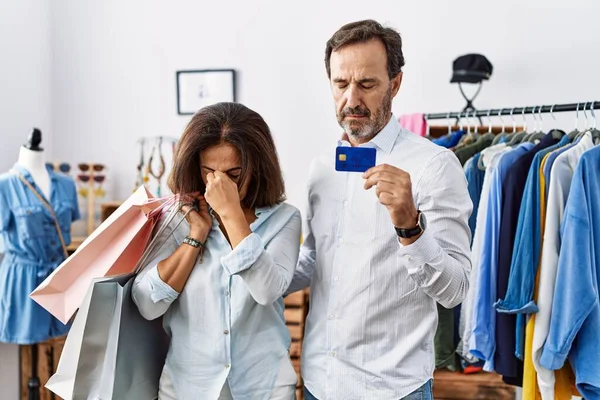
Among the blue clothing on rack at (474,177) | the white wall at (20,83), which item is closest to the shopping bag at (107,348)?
the blue clothing on rack at (474,177)

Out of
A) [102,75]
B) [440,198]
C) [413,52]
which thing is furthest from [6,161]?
[440,198]

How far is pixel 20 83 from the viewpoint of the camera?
4059 millimetres

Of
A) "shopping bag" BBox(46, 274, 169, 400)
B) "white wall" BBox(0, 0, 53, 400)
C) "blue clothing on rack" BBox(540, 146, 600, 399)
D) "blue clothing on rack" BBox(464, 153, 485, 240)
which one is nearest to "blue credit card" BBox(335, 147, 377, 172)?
"shopping bag" BBox(46, 274, 169, 400)

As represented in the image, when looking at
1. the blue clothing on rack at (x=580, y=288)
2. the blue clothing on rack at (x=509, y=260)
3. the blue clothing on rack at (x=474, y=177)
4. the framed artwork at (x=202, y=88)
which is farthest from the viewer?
the framed artwork at (x=202, y=88)

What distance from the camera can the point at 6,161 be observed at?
3.82 m

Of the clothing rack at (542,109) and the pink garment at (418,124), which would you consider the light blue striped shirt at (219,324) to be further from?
the pink garment at (418,124)

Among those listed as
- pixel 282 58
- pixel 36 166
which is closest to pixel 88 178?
pixel 36 166

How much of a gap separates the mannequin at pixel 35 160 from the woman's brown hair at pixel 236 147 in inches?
81.1

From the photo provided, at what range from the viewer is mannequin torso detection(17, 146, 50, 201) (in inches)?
132

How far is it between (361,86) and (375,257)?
0.39 metres

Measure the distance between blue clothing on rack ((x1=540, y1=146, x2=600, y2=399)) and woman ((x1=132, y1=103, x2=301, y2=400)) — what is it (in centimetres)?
99

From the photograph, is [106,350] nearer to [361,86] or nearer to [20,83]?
[361,86]

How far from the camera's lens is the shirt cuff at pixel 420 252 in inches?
52.7

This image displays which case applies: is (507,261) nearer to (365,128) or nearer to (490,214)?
(490,214)
